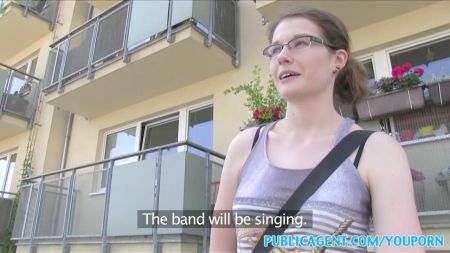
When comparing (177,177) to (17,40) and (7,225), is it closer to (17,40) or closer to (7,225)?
(7,225)

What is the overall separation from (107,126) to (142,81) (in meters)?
1.76

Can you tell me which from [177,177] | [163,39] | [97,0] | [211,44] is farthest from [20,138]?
[177,177]

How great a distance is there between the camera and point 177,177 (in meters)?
4.54

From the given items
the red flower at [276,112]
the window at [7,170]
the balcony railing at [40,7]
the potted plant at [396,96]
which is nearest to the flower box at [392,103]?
the potted plant at [396,96]

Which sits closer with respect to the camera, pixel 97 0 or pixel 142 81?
pixel 142 81

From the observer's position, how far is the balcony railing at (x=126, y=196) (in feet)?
14.8

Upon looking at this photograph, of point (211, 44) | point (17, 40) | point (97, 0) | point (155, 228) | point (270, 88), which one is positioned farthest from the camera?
point (17, 40)

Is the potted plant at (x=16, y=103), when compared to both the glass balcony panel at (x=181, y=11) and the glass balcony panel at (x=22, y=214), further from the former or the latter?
the glass balcony panel at (x=181, y=11)

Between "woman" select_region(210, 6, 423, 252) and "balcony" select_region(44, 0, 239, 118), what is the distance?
4.84 m

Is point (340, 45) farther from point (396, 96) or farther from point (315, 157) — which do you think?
point (396, 96)

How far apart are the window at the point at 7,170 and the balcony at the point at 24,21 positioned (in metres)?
3.35

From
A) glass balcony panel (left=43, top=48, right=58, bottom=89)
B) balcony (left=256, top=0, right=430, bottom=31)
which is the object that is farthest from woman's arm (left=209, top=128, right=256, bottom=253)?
glass balcony panel (left=43, top=48, right=58, bottom=89)

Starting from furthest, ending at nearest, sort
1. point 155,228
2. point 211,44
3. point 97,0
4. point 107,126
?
point 97,0 → point 107,126 → point 211,44 → point 155,228

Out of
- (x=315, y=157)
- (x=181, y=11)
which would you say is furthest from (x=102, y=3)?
(x=315, y=157)
